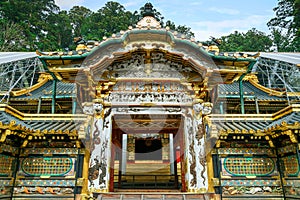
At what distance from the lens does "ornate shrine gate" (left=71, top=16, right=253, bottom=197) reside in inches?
276

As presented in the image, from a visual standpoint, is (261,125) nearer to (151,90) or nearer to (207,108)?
(207,108)

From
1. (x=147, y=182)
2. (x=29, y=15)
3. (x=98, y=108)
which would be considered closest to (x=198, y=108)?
(x=98, y=108)

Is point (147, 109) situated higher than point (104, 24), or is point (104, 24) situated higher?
point (104, 24)

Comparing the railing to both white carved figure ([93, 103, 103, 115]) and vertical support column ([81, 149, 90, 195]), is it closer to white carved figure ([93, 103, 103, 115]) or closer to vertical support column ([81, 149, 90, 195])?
vertical support column ([81, 149, 90, 195])

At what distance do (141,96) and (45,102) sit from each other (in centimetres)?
636

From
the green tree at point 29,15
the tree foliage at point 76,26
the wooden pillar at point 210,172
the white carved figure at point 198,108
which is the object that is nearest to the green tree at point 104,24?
the tree foliage at point 76,26

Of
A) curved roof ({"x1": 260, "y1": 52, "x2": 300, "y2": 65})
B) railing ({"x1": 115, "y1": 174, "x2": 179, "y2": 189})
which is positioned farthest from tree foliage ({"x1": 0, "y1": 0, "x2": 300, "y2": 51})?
railing ({"x1": 115, "y1": 174, "x2": 179, "y2": 189})

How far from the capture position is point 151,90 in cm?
790

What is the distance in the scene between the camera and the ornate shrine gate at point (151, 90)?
23.0ft

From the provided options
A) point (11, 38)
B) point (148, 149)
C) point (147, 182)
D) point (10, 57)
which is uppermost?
point (11, 38)

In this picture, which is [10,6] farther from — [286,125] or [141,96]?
[286,125]

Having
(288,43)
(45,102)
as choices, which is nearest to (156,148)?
(45,102)

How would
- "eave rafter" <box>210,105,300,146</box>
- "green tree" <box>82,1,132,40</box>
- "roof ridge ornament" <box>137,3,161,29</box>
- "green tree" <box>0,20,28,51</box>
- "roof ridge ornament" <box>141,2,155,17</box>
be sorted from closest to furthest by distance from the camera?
"eave rafter" <box>210,105,300,146</box>
"roof ridge ornament" <box>137,3,161,29</box>
"roof ridge ornament" <box>141,2,155,17</box>
"green tree" <box>0,20,28,51</box>
"green tree" <box>82,1,132,40</box>

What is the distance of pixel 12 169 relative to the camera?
686 cm
